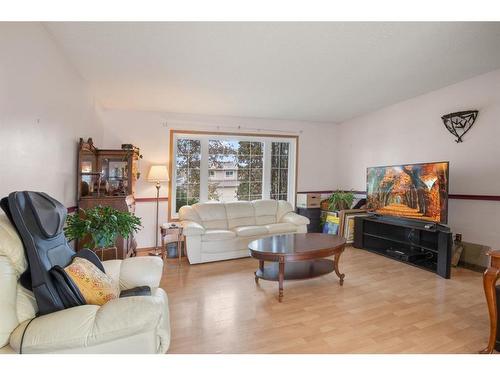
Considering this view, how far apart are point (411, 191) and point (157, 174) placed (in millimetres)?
3692

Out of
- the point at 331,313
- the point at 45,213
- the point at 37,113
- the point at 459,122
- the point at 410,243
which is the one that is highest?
the point at 459,122

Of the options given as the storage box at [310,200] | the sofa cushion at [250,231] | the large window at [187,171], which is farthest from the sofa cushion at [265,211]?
the large window at [187,171]

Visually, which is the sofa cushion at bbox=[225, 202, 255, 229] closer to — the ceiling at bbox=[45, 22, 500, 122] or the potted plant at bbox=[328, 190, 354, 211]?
the potted plant at bbox=[328, 190, 354, 211]

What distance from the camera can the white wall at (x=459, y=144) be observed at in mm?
3322

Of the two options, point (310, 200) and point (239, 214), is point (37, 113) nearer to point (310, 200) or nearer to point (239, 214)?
point (239, 214)

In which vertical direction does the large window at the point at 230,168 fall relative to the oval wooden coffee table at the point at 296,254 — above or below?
above

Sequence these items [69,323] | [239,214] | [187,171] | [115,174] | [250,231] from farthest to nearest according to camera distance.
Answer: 1. [187,171]
2. [239,214]
3. [250,231]
4. [115,174]
5. [69,323]

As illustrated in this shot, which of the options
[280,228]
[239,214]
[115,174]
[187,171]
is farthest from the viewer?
[187,171]

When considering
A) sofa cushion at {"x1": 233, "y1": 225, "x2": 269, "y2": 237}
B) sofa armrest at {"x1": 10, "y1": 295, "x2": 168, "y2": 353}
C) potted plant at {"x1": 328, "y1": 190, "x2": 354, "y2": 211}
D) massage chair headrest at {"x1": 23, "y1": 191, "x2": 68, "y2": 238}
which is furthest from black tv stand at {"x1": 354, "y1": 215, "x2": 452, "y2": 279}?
massage chair headrest at {"x1": 23, "y1": 191, "x2": 68, "y2": 238}

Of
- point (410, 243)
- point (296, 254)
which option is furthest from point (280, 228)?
point (410, 243)

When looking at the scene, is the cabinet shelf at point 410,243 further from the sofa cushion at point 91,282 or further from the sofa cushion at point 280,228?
the sofa cushion at point 91,282

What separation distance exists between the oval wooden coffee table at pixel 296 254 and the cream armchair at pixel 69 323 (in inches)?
57.9

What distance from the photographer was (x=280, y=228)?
14.3ft
